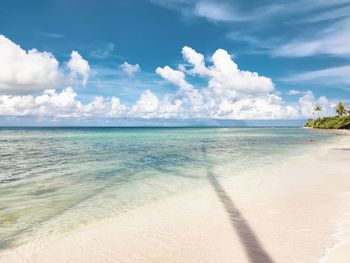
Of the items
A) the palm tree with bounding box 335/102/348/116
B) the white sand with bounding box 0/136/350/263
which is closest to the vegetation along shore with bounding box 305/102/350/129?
the palm tree with bounding box 335/102/348/116

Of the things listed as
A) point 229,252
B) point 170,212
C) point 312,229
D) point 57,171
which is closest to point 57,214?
point 170,212

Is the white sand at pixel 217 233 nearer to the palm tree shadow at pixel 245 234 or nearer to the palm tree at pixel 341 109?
the palm tree shadow at pixel 245 234

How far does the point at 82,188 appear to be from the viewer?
42.7 ft

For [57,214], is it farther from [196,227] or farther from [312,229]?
[312,229]

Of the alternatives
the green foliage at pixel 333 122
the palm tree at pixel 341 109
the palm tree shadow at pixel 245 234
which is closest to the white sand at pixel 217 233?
the palm tree shadow at pixel 245 234

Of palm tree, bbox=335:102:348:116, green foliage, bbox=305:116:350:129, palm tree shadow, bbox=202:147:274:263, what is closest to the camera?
palm tree shadow, bbox=202:147:274:263

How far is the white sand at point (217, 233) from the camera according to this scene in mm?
5855

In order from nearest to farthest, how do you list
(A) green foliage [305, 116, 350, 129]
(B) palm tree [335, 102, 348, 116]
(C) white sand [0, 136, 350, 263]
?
(C) white sand [0, 136, 350, 263] → (A) green foliage [305, 116, 350, 129] → (B) palm tree [335, 102, 348, 116]

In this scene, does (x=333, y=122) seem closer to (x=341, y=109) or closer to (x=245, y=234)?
(x=341, y=109)

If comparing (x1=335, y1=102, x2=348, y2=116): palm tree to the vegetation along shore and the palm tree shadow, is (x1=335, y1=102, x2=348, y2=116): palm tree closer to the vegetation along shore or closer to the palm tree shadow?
the vegetation along shore

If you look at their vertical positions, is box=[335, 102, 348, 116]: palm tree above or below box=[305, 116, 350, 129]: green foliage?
above

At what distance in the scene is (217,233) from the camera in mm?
7102

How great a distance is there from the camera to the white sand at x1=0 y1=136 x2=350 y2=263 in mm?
5855

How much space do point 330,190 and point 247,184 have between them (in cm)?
354
